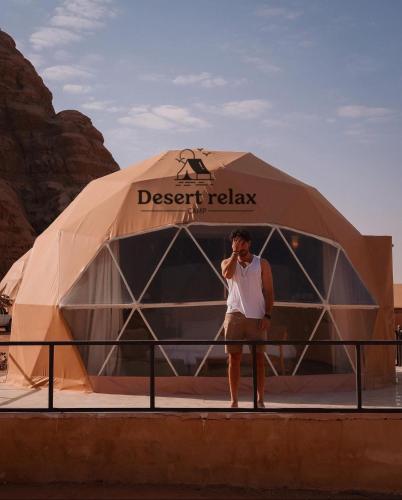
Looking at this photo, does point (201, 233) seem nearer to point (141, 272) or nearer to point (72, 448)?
point (141, 272)

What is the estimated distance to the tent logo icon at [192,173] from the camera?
1012 centimetres

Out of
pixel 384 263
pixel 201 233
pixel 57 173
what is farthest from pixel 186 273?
pixel 57 173

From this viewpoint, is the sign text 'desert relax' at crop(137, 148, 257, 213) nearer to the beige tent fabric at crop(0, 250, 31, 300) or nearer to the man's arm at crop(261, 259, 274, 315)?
the man's arm at crop(261, 259, 274, 315)

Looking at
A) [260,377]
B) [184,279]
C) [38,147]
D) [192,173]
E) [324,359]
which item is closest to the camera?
[260,377]

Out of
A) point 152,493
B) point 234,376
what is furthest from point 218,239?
point 152,493

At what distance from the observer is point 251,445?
6121 millimetres

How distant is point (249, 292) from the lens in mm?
7086

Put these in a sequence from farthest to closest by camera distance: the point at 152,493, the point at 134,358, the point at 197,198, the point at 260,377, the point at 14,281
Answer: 1. the point at 14,281
2. the point at 197,198
3. the point at 134,358
4. the point at 260,377
5. the point at 152,493

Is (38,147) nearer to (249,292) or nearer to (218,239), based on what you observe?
(218,239)

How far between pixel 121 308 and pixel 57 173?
57.5m

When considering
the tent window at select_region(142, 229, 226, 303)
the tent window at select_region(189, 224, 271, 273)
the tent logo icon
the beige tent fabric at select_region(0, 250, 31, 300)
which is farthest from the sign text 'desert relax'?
the beige tent fabric at select_region(0, 250, 31, 300)

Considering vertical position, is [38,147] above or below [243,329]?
above

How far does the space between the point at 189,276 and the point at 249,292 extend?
8.08 ft

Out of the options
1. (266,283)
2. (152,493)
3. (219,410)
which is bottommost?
(152,493)
